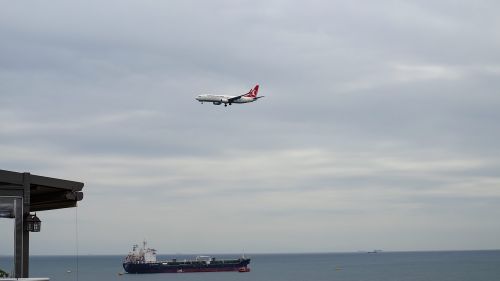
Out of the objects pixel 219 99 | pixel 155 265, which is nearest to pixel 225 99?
pixel 219 99

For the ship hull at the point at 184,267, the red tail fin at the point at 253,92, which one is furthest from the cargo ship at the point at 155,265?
the red tail fin at the point at 253,92

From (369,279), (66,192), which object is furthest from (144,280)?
(66,192)

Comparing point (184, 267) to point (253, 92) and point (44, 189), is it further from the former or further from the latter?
point (44, 189)

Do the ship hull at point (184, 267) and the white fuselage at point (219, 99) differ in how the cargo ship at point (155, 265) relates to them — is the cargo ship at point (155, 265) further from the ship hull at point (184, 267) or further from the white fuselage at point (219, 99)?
the white fuselage at point (219, 99)

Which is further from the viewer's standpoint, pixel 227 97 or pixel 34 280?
pixel 227 97

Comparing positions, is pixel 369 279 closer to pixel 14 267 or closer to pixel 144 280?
pixel 144 280

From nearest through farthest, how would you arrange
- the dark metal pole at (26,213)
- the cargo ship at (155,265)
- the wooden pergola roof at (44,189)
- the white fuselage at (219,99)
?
the wooden pergola roof at (44,189)
the dark metal pole at (26,213)
the white fuselage at (219,99)
the cargo ship at (155,265)

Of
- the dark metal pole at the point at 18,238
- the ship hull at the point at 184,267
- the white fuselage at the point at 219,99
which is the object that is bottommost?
the ship hull at the point at 184,267

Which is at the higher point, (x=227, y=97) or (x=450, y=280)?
(x=227, y=97)

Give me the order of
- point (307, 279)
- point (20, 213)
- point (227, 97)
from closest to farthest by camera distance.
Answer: point (20, 213)
point (227, 97)
point (307, 279)

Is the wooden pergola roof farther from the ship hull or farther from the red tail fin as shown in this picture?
the ship hull
